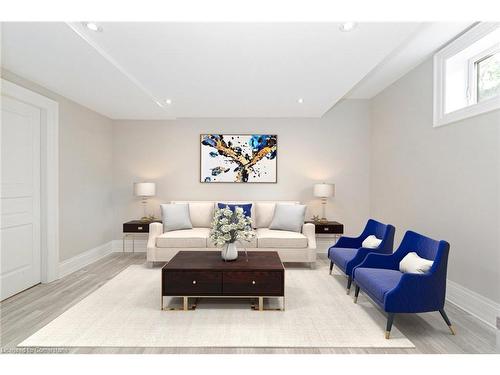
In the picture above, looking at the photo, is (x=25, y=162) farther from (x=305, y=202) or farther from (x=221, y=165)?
(x=305, y=202)

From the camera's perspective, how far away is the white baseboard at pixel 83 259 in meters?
3.92

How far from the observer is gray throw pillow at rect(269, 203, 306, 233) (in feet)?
14.9

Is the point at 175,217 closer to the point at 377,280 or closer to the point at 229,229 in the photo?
the point at 229,229

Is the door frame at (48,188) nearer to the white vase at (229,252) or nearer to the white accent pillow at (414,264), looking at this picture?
the white vase at (229,252)

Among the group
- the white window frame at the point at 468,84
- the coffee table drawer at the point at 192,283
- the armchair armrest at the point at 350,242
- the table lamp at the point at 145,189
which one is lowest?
the coffee table drawer at the point at 192,283

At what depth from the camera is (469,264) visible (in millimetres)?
2809

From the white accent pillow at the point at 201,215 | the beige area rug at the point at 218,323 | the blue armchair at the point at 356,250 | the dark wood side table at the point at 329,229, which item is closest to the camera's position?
the beige area rug at the point at 218,323

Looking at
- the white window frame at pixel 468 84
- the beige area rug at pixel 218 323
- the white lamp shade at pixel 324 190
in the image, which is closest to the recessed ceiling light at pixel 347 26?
the white window frame at pixel 468 84

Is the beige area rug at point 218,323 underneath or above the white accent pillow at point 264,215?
underneath

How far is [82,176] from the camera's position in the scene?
173 inches

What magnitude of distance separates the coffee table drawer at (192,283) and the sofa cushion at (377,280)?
1362mm

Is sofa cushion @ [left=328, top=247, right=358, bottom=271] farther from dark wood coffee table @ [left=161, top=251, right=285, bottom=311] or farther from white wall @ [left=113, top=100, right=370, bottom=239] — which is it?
white wall @ [left=113, top=100, right=370, bottom=239]

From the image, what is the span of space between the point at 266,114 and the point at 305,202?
5.78 ft

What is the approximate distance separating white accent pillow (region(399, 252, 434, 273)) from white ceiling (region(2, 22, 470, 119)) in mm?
1887
